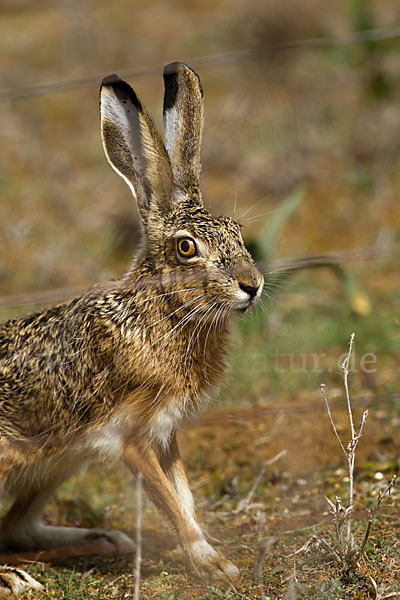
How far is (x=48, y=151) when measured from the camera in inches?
392

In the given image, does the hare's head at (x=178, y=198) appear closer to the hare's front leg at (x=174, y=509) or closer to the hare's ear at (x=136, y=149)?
the hare's ear at (x=136, y=149)

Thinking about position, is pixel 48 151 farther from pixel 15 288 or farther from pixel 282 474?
pixel 282 474

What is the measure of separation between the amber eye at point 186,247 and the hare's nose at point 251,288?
0.98ft

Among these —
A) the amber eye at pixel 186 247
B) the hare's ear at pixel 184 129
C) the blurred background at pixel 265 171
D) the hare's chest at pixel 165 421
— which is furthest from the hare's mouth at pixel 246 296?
the blurred background at pixel 265 171

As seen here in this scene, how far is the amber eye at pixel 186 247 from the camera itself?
12.6ft

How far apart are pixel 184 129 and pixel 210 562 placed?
6.64 ft

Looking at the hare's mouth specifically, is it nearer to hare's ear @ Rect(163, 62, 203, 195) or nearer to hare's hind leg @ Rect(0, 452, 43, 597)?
hare's ear @ Rect(163, 62, 203, 195)

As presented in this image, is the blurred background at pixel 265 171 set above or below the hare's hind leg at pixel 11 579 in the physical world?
above

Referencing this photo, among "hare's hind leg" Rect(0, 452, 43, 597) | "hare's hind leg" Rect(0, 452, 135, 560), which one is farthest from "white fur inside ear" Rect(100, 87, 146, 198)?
"hare's hind leg" Rect(0, 452, 135, 560)

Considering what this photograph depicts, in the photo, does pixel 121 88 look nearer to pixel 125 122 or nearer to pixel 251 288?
pixel 125 122

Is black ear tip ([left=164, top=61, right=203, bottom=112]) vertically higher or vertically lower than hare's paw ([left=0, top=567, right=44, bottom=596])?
higher

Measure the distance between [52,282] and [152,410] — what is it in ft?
13.0

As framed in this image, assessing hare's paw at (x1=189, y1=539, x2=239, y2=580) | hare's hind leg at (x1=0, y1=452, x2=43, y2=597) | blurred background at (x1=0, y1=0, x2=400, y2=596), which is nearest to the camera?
hare's paw at (x1=189, y1=539, x2=239, y2=580)

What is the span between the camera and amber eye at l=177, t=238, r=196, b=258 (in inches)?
151
